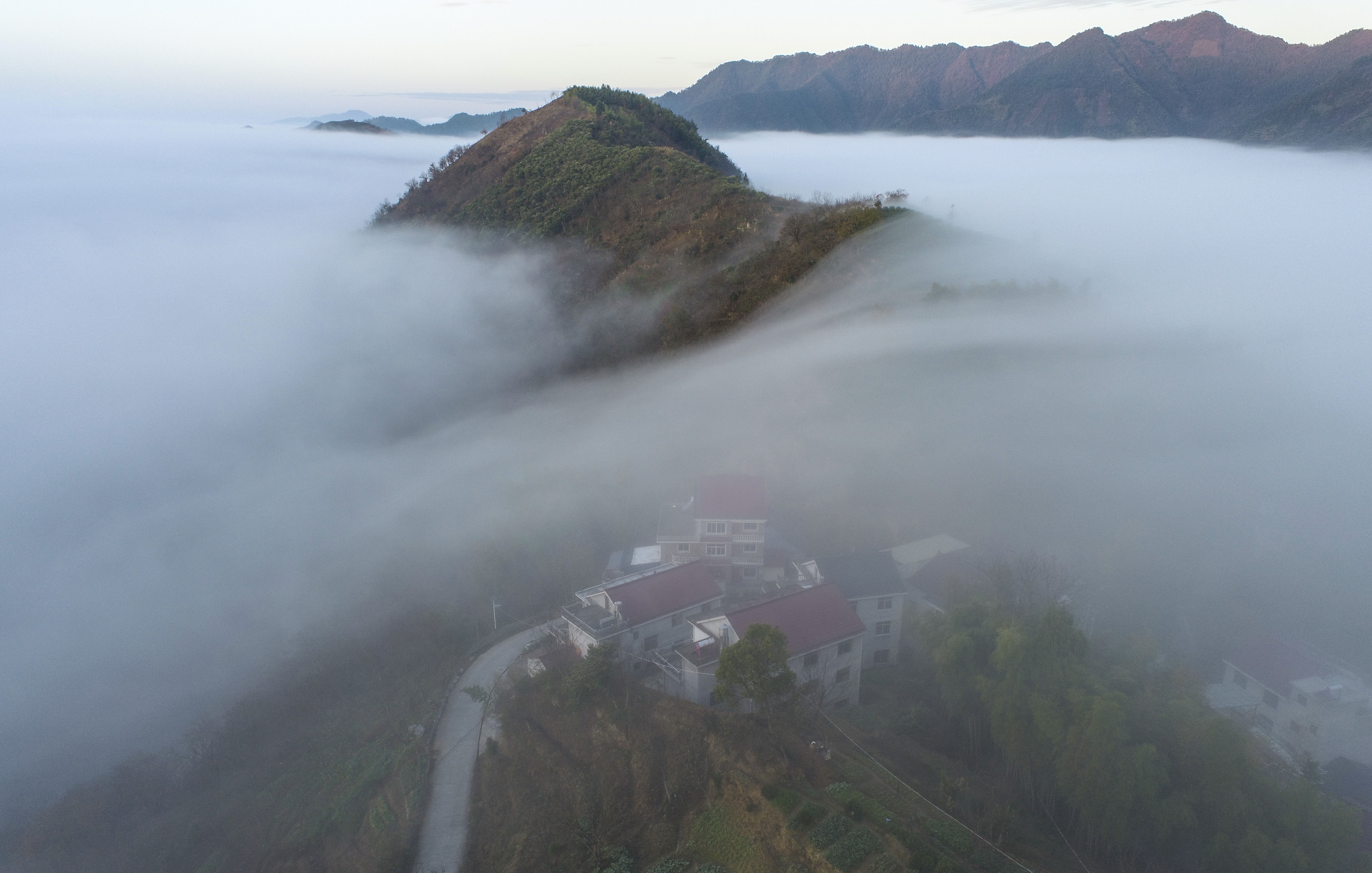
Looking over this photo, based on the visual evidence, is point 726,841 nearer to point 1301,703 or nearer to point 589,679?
point 589,679

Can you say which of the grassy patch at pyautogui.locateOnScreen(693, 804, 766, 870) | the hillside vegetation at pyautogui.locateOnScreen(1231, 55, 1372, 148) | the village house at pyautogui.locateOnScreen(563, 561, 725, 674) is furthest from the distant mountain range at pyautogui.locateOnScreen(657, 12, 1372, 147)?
the grassy patch at pyautogui.locateOnScreen(693, 804, 766, 870)

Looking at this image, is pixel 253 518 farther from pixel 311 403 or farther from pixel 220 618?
pixel 311 403

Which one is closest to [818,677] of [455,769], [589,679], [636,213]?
[589,679]

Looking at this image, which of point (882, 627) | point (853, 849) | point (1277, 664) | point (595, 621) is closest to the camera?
point (853, 849)

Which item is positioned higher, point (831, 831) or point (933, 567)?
point (831, 831)

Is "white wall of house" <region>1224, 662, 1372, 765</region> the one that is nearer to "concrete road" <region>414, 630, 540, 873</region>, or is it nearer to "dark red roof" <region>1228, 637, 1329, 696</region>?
"dark red roof" <region>1228, 637, 1329, 696</region>

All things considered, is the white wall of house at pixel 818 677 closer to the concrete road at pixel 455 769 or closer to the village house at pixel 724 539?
the village house at pixel 724 539
